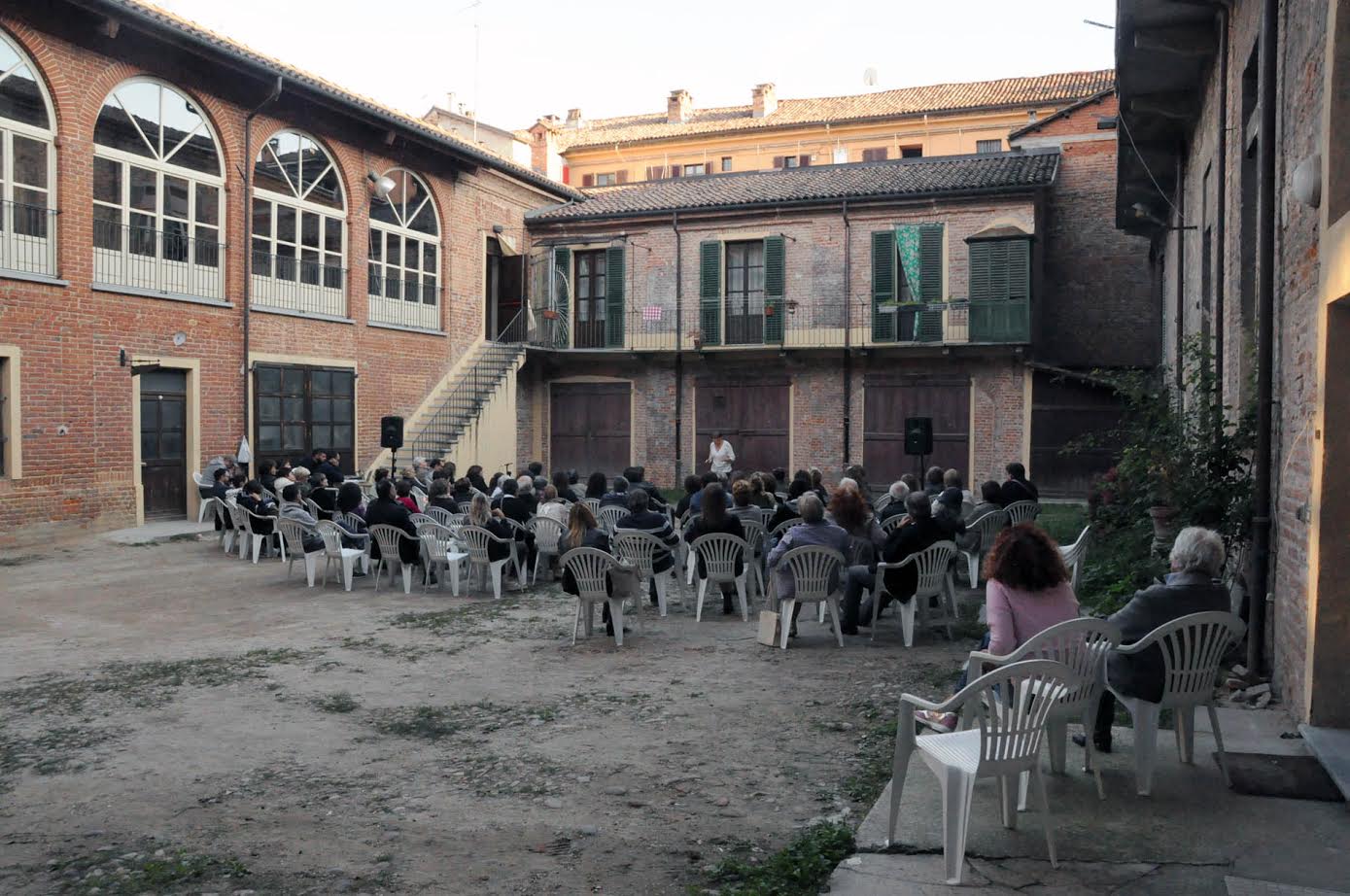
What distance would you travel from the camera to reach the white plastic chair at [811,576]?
25.4 ft

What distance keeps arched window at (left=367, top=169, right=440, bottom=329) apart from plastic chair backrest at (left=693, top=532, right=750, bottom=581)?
12854 millimetres

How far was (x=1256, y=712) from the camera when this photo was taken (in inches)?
218

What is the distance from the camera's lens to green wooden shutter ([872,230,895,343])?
22.0 meters

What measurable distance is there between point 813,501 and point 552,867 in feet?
14.6

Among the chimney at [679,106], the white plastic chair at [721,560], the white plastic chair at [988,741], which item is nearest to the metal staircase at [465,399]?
the white plastic chair at [721,560]

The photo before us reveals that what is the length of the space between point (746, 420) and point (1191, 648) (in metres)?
Result: 19.1

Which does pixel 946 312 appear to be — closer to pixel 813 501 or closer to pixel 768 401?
pixel 768 401

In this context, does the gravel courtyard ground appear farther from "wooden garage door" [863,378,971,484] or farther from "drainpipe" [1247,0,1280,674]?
"wooden garage door" [863,378,971,484]

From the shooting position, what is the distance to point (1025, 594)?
A: 15.5ft

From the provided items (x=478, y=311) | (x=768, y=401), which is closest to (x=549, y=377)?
(x=478, y=311)

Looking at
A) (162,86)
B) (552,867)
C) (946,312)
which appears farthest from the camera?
(946,312)

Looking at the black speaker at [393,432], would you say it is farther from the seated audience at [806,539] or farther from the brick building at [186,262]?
the seated audience at [806,539]

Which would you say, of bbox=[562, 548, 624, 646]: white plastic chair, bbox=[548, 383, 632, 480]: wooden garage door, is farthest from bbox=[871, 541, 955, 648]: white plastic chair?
bbox=[548, 383, 632, 480]: wooden garage door

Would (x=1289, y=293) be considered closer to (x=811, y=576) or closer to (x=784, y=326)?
(x=811, y=576)
